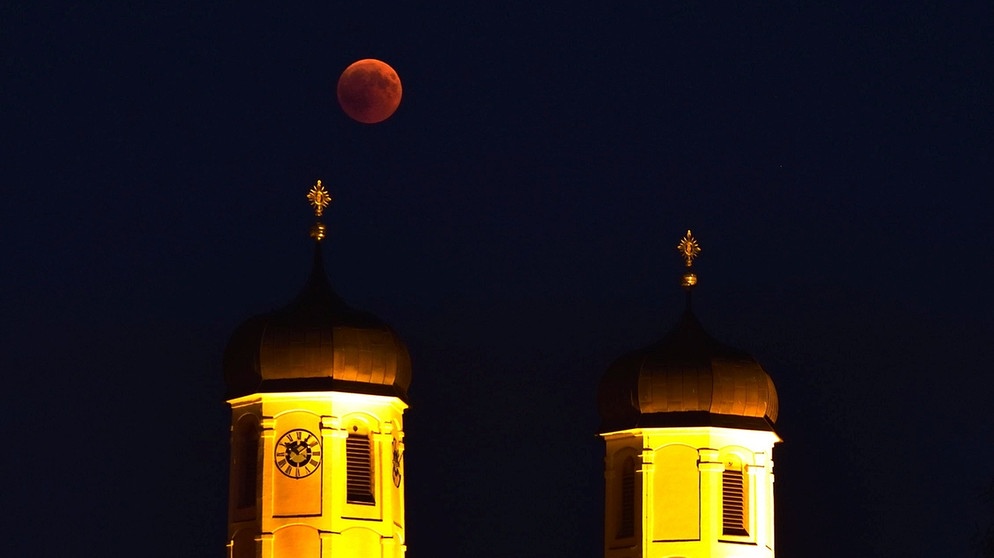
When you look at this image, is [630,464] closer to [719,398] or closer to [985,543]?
[719,398]

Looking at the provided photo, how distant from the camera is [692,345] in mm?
68188

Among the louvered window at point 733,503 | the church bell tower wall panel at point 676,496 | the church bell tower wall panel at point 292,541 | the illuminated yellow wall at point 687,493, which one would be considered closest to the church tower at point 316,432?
the church bell tower wall panel at point 292,541

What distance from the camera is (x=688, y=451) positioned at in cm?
6719

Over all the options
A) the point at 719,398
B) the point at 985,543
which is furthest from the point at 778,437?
the point at 985,543

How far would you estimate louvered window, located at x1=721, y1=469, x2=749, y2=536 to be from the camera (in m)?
66.9

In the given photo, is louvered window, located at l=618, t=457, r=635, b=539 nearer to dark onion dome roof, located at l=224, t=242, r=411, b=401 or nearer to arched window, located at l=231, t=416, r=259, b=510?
dark onion dome roof, located at l=224, t=242, r=411, b=401

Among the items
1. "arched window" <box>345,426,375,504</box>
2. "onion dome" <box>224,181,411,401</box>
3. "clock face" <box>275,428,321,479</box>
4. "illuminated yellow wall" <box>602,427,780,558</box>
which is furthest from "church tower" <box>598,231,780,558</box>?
"clock face" <box>275,428,321,479</box>

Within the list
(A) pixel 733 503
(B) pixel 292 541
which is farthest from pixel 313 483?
(A) pixel 733 503

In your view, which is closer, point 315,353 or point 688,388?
point 315,353

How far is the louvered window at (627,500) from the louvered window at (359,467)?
169 inches

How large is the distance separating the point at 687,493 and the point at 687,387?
1.73m

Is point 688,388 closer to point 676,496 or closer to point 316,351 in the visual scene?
point 676,496

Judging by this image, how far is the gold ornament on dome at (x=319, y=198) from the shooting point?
6781 cm

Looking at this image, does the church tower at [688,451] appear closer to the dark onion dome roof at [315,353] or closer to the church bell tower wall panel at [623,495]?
the church bell tower wall panel at [623,495]
